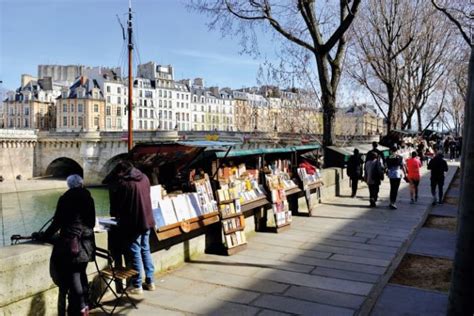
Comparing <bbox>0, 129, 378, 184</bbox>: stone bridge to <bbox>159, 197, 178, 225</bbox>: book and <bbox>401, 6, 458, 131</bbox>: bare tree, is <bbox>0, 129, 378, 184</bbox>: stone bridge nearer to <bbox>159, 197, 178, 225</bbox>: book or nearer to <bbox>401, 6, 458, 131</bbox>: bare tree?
<bbox>401, 6, 458, 131</bbox>: bare tree

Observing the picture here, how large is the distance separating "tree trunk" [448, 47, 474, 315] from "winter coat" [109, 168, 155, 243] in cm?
380

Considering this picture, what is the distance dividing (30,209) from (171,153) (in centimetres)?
3865

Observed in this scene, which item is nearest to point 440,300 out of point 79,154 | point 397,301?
point 397,301

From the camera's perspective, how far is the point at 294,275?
700 centimetres

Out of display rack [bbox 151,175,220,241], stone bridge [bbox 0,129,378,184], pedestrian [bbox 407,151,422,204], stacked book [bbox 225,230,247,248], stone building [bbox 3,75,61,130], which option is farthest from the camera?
stone building [bbox 3,75,61,130]

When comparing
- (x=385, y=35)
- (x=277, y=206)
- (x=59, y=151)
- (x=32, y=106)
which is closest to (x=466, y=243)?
(x=277, y=206)

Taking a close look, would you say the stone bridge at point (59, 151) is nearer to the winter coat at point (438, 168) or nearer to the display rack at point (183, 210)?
the winter coat at point (438, 168)

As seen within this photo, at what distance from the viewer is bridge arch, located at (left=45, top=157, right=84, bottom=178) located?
218 ft

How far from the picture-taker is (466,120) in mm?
3750

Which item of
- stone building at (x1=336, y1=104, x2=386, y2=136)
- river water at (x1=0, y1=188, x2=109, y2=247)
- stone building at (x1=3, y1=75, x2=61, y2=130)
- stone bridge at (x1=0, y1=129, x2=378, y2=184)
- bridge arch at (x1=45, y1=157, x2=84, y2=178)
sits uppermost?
stone building at (x1=3, y1=75, x2=61, y2=130)

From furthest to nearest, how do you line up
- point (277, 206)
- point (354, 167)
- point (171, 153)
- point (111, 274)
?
1. point (354, 167)
2. point (277, 206)
3. point (171, 153)
4. point (111, 274)

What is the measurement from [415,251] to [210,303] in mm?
4718

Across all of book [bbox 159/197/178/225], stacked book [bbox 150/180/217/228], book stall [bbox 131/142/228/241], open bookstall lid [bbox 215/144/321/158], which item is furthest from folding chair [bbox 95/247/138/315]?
open bookstall lid [bbox 215/144/321/158]

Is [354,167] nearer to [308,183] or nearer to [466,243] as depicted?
[308,183]
